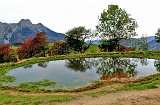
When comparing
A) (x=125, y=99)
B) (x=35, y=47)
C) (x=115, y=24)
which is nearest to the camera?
(x=125, y=99)

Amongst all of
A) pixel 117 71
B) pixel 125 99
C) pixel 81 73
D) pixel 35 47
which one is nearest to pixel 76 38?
pixel 35 47

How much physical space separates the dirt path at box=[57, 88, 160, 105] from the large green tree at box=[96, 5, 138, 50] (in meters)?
65.1

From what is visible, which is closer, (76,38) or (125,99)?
(125,99)

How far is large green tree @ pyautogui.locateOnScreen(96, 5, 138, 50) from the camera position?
301ft

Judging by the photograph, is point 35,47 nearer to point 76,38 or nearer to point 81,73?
point 76,38

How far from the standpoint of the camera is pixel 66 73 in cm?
4934

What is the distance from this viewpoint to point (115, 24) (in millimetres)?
92000

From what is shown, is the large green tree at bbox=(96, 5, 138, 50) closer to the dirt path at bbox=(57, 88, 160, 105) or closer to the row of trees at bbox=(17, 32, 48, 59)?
the row of trees at bbox=(17, 32, 48, 59)

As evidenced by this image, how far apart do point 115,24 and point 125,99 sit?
224ft

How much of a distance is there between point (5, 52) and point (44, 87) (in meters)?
79.9

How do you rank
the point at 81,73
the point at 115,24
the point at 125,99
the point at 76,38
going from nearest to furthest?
the point at 125,99 → the point at 81,73 → the point at 115,24 → the point at 76,38

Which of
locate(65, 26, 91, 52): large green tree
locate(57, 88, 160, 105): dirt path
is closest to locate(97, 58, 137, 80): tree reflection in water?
locate(57, 88, 160, 105): dirt path

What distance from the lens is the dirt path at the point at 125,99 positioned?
954 inches

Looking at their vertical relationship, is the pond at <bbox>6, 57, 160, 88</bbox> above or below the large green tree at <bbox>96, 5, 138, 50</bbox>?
below
